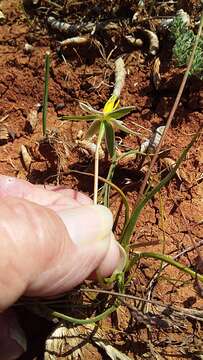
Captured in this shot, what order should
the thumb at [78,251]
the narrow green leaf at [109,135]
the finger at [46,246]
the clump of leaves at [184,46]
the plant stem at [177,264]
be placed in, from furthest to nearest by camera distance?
1. the clump of leaves at [184,46]
2. the narrow green leaf at [109,135]
3. the plant stem at [177,264]
4. the thumb at [78,251]
5. the finger at [46,246]

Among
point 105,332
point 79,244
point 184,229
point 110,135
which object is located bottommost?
point 105,332

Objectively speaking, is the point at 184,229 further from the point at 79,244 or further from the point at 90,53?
the point at 90,53

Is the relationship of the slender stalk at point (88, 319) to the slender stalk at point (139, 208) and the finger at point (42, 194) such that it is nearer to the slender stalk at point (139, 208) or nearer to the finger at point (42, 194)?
the slender stalk at point (139, 208)

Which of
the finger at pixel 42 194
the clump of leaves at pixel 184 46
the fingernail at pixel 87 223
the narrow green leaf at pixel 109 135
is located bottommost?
the finger at pixel 42 194

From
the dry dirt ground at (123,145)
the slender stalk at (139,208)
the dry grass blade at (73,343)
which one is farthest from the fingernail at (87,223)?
the dry grass blade at (73,343)

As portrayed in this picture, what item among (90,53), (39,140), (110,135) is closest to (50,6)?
(90,53)

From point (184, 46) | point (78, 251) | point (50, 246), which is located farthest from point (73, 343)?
point (184, 46)
